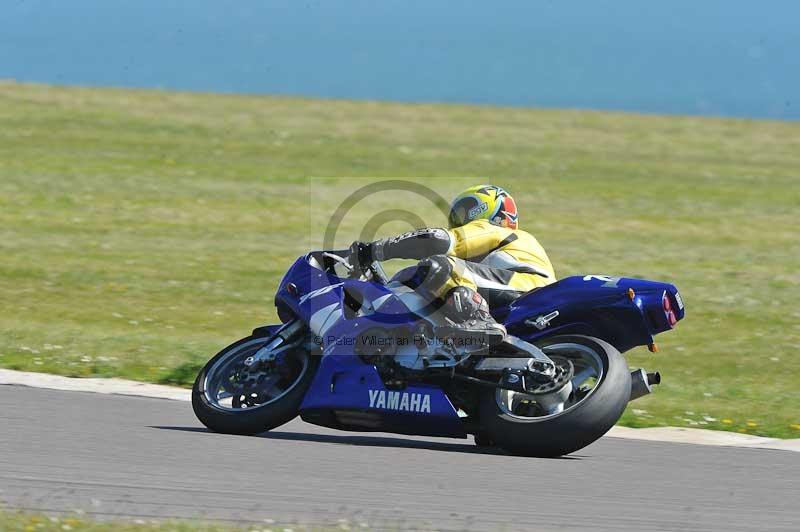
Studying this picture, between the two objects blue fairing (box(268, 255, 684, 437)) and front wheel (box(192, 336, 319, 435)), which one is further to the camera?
front wheel (box(192, 336, 319, 435))

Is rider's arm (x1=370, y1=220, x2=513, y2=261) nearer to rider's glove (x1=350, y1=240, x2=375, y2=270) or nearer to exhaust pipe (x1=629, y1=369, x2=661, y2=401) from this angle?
rider's glove (x1=350, y1=240, x2=375, y2=270)

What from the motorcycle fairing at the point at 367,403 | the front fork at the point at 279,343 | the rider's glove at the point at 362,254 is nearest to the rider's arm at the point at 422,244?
the rider's glove at the point at 362,254

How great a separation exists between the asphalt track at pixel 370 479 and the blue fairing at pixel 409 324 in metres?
0.23

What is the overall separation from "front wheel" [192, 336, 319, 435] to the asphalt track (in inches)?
5.5

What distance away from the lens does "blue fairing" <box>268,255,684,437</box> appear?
8359 mm

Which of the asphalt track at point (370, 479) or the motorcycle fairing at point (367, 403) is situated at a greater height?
the motorcycle fairing at point (367, 403)

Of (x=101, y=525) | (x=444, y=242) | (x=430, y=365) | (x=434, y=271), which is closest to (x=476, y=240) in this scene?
(x=444, y=242)

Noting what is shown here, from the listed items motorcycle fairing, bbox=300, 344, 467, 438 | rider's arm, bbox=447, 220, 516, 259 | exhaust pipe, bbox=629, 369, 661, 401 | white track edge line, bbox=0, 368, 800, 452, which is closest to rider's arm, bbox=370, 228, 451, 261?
rider's arm, bbox=447, 220, 516, 259

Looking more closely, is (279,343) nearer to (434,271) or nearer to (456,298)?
(434,271)

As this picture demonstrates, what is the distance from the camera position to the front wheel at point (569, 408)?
25.9 ft

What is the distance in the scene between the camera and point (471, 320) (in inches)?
329

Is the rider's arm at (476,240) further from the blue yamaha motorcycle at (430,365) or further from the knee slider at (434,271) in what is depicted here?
the blue yamaha motorcycle at (430,365)

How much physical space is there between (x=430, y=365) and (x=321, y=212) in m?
17.7

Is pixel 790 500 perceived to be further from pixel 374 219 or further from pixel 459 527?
pixel 374 219
